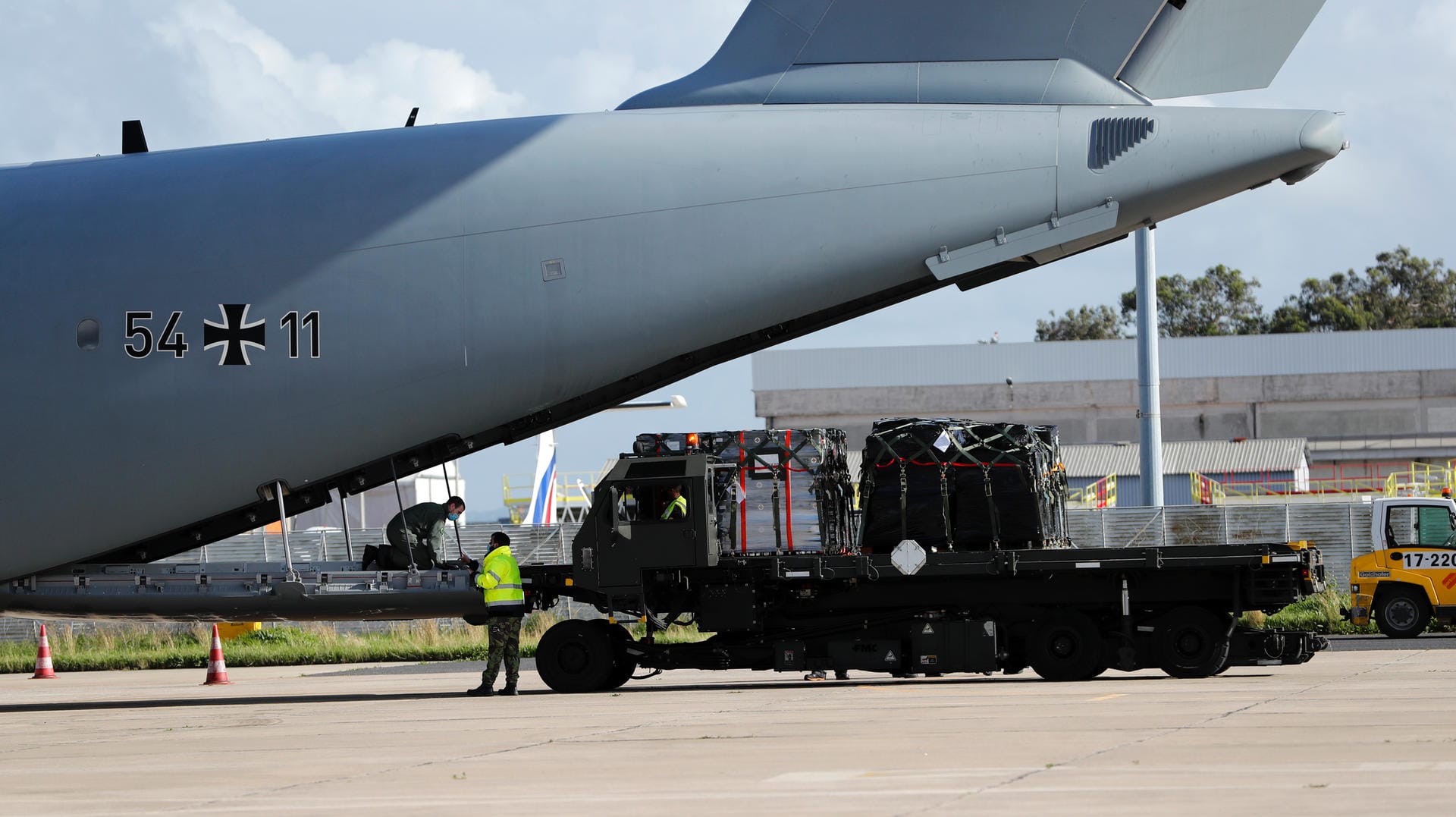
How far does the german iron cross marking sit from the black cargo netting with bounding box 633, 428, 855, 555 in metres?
4.40

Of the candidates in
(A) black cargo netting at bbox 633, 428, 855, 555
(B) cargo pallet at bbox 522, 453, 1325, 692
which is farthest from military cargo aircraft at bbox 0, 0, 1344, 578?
(B) cargo pallet at bbox 522, 453, 1325, 692

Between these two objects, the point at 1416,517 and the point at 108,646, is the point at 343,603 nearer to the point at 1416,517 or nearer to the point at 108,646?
the point at 108,646

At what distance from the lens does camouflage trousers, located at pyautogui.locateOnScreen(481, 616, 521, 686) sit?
1734cm

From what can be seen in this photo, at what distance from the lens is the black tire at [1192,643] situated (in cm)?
1658

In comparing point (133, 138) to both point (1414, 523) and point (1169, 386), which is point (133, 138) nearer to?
point (1414, 523)

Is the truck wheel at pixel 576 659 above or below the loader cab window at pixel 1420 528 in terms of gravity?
below

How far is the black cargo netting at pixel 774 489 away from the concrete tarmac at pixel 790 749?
161 cm

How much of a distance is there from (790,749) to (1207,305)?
98.7 m

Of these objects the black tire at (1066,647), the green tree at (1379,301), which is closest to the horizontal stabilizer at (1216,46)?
the black tire at (1066,647)

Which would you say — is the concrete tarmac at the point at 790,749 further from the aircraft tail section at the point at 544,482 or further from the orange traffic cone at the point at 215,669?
the aircraft tail section at the point at 544,482

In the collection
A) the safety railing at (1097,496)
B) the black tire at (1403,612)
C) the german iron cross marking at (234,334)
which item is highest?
the german iron cross marking at (234,334)

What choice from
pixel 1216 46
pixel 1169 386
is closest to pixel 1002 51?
Result: pixel 1216 46

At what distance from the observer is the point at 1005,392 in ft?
226


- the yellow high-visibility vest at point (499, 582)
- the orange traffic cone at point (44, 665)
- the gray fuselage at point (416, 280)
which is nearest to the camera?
the gray fuselage at point (416, 280)
